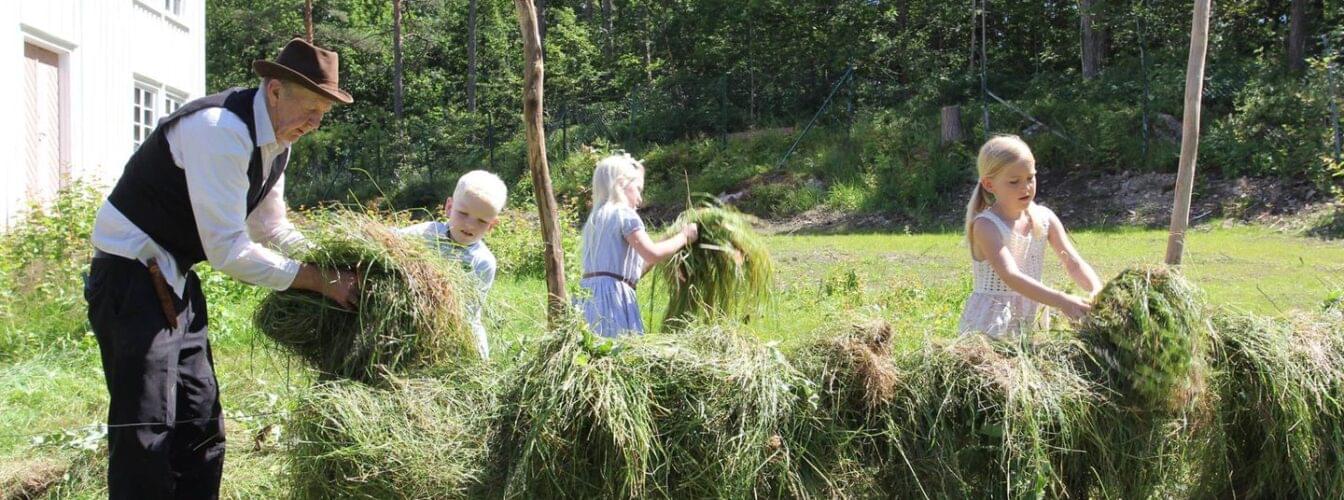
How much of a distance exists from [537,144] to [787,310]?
2.48 meters

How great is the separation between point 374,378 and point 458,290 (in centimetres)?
36

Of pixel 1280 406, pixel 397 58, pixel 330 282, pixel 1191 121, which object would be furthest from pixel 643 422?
pixel 397 58

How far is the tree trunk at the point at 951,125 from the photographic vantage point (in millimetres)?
17734

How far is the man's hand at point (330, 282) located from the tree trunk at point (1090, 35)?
18232mm

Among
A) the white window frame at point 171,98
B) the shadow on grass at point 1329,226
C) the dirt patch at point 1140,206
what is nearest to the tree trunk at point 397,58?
the white window frame at point 171,98

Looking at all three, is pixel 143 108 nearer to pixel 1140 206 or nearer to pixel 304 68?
pixel 304 68

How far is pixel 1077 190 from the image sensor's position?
15.4 meters

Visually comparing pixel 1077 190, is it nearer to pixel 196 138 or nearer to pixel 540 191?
pixel 540 191

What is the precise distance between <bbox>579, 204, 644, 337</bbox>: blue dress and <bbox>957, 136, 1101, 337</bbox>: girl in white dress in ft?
4.51

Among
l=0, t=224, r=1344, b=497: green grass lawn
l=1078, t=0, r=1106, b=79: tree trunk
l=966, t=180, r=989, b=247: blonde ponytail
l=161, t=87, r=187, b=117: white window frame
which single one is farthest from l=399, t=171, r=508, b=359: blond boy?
l=1078, t=0, r=1106, b=79: tree trunk

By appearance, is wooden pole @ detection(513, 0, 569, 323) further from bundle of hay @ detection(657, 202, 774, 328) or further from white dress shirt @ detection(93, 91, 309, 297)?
white dress shirt @ detection(93, 91, 309, 297)

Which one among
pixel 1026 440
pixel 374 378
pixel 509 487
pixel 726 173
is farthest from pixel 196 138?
pixel 726 173

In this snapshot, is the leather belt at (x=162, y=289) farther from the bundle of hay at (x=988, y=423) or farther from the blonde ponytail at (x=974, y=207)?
the blonde ponytail at (x=974, y=207)

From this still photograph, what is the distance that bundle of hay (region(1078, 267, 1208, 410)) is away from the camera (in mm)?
2990
